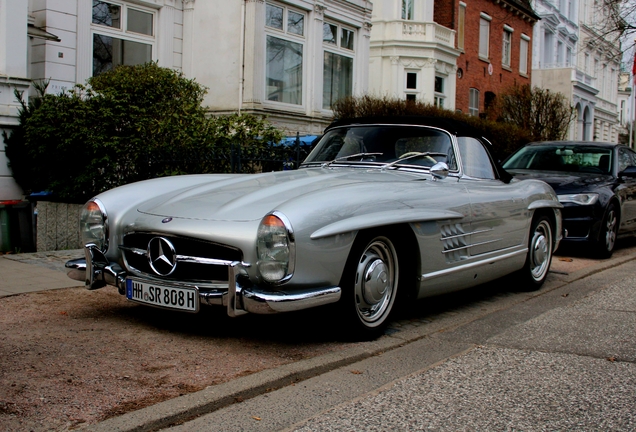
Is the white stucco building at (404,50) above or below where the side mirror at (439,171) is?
above

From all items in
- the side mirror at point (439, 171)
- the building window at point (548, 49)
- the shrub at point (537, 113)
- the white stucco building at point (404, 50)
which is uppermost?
the building window at point (548, 49)

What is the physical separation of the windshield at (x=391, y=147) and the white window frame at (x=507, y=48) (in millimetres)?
28858

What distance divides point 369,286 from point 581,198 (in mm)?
5663

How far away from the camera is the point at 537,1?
3697cm

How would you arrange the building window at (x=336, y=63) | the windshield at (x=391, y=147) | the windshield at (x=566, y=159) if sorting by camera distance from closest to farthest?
1. the windshield at (x=391, y=147)
2. the windshield at (x=566, y=159)
3. the building window at (x=336, y=63)

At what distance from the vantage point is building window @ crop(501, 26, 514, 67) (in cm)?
3334

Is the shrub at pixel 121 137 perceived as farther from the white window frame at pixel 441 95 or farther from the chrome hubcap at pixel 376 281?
the white window frame at pixel 441 95

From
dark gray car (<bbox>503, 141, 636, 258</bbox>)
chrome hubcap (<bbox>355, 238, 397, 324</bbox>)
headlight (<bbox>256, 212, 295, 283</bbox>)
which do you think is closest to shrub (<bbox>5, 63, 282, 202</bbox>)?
dark gray car (<bbox>503, 141, 636, 258</bbox>)

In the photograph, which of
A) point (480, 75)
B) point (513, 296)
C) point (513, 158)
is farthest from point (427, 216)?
point (480, 75)

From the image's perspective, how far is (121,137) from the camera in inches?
375

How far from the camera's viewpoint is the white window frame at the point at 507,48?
33.2m

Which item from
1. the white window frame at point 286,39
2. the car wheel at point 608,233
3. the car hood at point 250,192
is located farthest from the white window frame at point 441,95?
the car hood at point 250,192

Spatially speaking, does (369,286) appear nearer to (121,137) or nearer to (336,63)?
(121,137)

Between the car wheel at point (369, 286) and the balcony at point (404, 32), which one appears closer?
the car wheel at point (369, 286)
